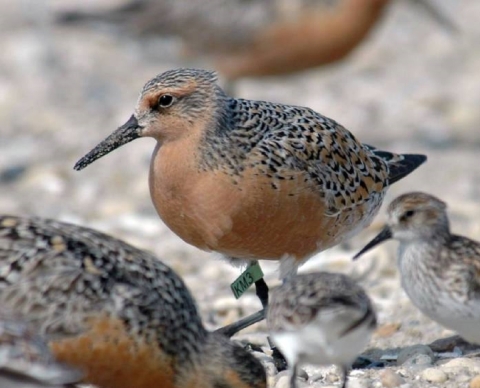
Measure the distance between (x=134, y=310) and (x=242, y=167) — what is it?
154 cm

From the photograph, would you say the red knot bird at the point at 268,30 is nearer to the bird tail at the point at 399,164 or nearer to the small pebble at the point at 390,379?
the bird tail at the point at 399,164

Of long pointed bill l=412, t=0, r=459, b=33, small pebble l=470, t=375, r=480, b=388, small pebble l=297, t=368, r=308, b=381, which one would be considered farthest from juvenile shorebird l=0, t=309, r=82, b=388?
long pointed bill l=412, t=0, r=459, b=33

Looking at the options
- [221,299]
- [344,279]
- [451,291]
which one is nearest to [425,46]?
[221,299]

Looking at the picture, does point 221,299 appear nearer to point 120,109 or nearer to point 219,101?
point 219,101

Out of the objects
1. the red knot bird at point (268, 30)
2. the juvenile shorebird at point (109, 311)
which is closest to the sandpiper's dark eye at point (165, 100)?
the juvenile shorebird at point (109, 311)

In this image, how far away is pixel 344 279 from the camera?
666 cm

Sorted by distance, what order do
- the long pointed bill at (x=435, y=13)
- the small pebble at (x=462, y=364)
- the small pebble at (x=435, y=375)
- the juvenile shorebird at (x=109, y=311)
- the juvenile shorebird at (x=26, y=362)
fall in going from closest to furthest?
1. the juvenile shorebird at (x=26, y=362)
2. the juvenile shorebird at (x=109, y=311)
3. the small pebble at (x=435, y=375)
4. the small pebble at (x=462, y=364)
5. the long pointed bill at (x=435, y=13)

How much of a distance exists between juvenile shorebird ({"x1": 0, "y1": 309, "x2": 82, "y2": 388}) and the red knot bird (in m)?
7.92

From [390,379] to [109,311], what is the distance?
1.65 metres

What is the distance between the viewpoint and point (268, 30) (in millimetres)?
13750

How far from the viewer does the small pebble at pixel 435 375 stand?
7.13 meters

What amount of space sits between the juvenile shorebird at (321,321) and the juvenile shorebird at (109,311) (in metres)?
0.27

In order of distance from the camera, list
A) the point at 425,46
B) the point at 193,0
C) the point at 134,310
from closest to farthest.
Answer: the point at 134,310
the point at 193,0
the point at 425,46

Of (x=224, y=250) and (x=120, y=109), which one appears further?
(x=120, y=109)
